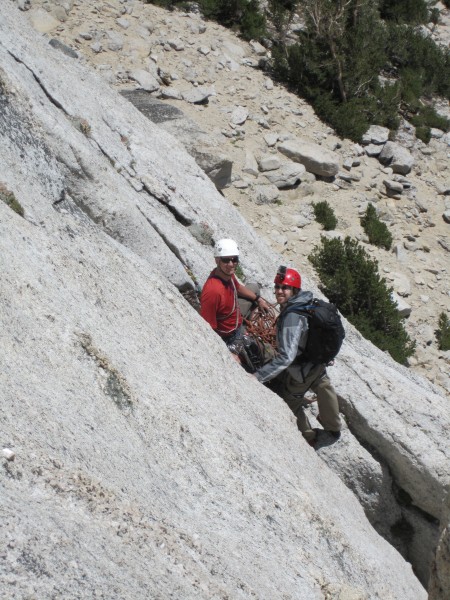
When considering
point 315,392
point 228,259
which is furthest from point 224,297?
point 315,392

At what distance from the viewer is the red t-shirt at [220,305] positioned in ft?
22.1

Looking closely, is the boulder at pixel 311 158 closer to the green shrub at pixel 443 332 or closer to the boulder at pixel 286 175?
the boulder at pixel 286 175

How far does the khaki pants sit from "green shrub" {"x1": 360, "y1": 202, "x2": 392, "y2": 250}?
444 inches

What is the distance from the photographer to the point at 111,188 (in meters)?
7.14

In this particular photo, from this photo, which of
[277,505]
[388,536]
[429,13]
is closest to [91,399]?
[277,505]

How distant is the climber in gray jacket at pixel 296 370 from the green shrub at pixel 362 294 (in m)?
7.12

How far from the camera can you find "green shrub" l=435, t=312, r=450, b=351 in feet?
50.6

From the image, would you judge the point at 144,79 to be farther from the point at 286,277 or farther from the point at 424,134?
the point at 286,277

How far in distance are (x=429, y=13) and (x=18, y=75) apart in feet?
Answer: 97.2

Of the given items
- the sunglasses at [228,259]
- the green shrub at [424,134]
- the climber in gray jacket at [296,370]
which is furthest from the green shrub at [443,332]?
the sunglasses at [228,259]

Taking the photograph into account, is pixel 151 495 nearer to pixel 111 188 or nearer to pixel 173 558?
pixel 173 558

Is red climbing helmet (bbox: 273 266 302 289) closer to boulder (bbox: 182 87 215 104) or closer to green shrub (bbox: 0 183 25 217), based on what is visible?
green shrub (bbox: 0 183 25 217)

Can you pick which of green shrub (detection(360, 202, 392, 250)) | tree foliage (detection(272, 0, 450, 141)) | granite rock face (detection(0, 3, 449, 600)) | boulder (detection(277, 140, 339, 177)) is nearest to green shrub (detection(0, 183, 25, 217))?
granite rock face (detection(0, 3, 449, 600))

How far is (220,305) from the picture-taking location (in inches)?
269
